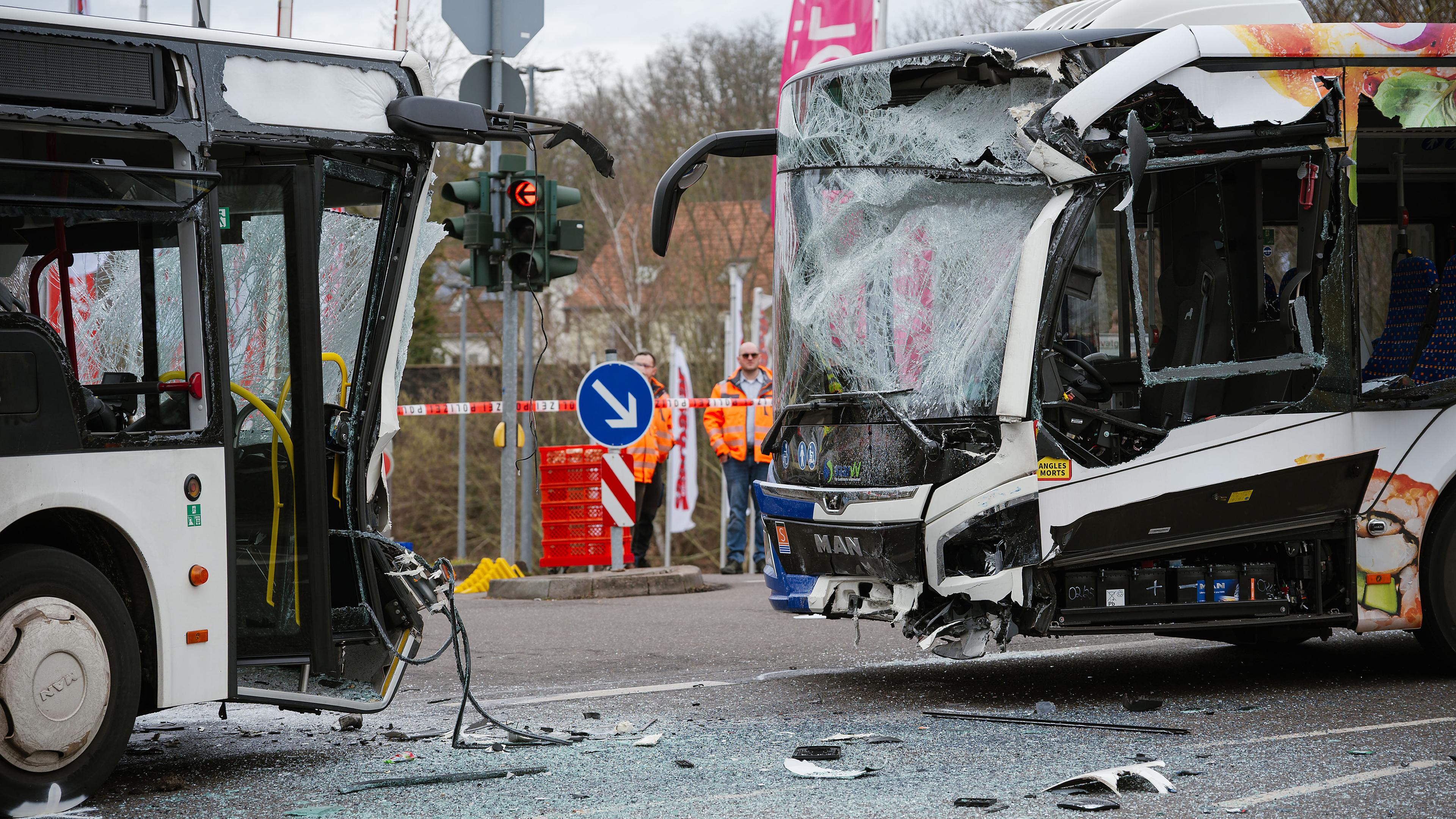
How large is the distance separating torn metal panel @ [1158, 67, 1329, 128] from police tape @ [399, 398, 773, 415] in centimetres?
Result: 793

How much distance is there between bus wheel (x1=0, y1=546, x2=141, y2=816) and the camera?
5047 millimetres

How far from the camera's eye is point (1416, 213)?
8.68 m

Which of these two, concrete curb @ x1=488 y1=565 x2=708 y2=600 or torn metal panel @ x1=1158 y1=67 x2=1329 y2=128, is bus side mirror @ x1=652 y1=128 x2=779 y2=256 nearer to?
torn metal panel @ x1=1158 y1=67 x2=1329 y2=128

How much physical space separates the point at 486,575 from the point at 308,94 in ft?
29.5

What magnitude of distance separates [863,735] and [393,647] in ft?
6.63

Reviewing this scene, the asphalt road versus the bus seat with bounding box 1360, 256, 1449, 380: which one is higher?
the bus seat with bounding box 1360, 256, 1449, 380

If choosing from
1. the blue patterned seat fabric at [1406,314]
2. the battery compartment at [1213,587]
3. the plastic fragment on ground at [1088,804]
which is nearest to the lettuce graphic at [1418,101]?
the blue patterned seat fabric at [1406,314]

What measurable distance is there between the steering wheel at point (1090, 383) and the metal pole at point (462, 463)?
1859 cm

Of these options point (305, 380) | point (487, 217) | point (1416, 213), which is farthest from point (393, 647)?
point (487, 217)

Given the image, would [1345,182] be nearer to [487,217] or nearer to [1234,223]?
[1234,223]

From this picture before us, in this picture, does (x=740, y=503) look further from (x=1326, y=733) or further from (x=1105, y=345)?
(x=1326, y=733)

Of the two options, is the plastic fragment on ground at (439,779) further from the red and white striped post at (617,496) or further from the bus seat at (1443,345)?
the red and white striped post at (617,496)

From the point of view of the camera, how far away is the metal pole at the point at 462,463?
26.3 metres

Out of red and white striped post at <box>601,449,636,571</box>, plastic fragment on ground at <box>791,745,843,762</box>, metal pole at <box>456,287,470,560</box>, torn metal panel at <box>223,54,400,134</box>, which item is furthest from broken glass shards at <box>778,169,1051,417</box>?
metal pole at <box>456,287,470,560</box>
